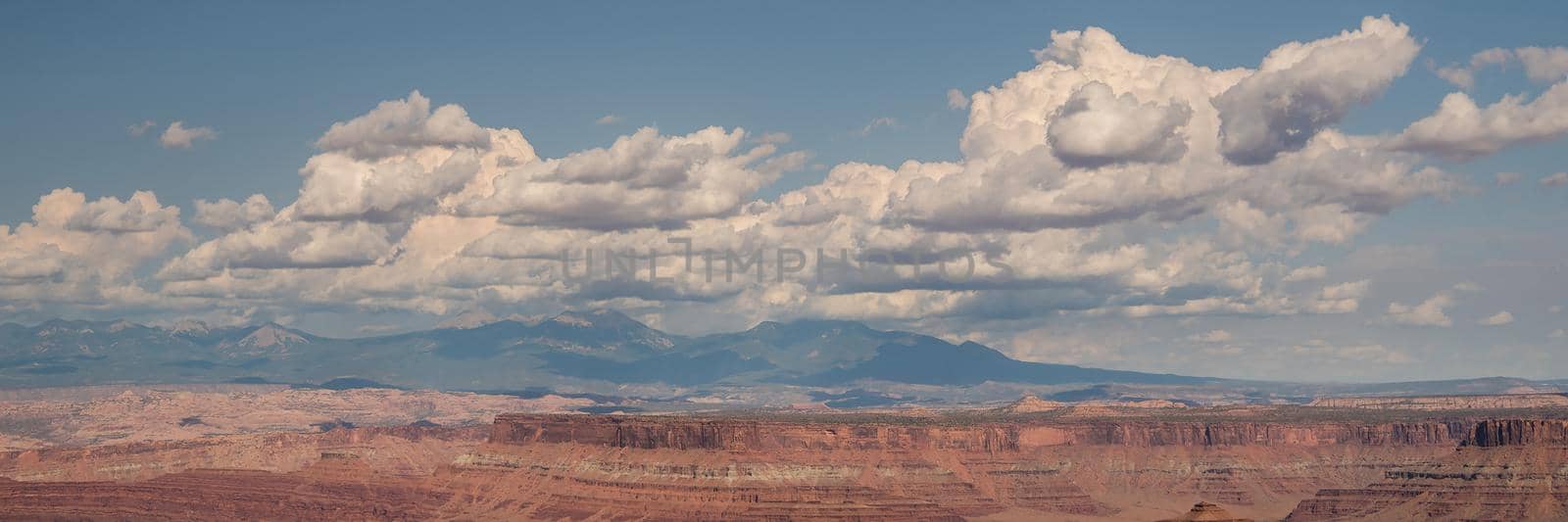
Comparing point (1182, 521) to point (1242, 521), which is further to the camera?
point (1242, 521)
